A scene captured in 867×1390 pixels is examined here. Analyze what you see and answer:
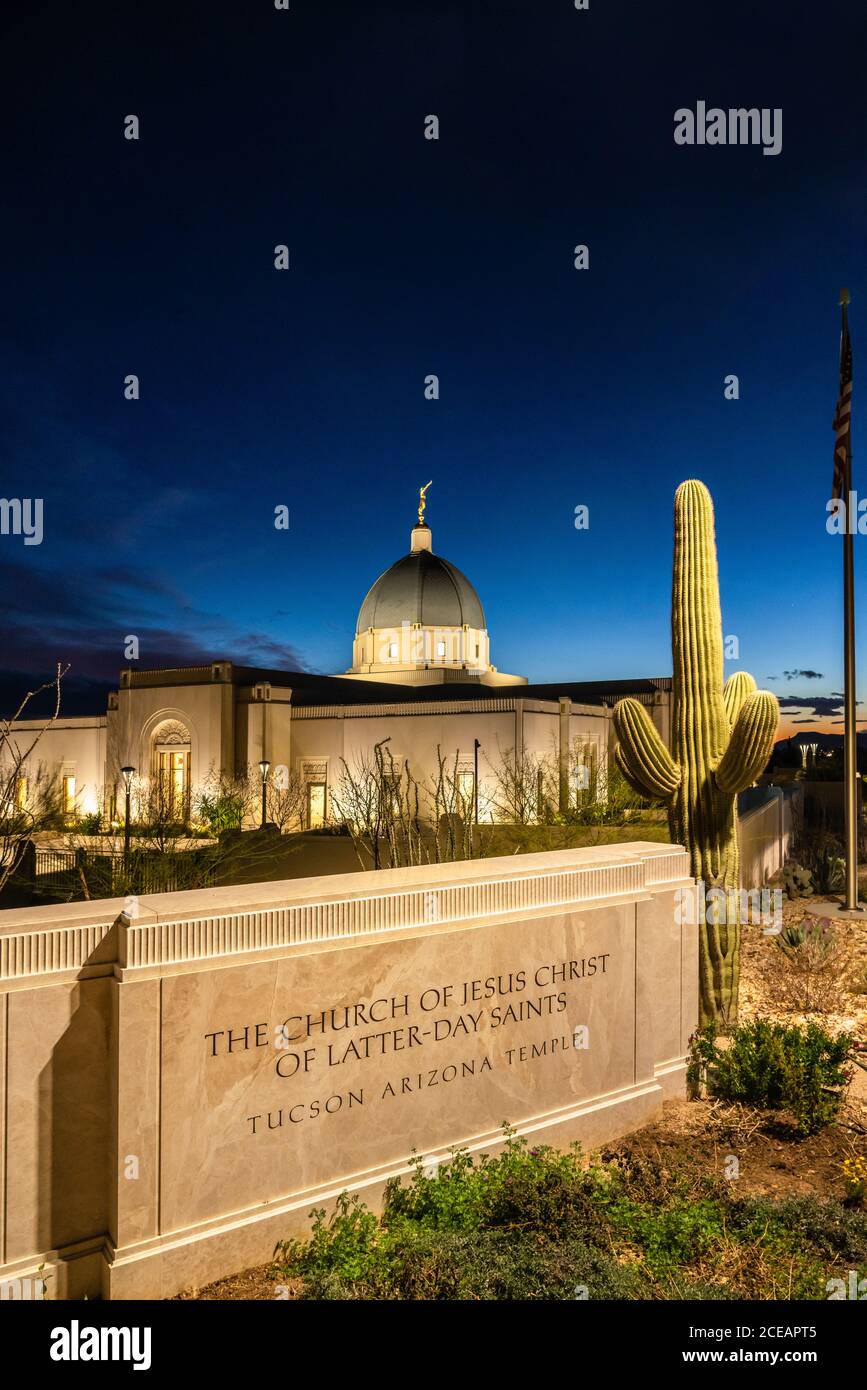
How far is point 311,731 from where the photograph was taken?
108 ft

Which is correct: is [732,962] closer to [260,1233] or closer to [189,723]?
[260,1233]

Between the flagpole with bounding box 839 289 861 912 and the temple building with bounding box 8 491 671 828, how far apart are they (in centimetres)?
1196

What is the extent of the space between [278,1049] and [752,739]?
507cm

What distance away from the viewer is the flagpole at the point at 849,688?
12.5 meters

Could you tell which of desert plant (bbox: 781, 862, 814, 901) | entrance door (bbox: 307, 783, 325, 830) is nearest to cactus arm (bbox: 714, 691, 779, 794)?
desert plant (bbox: 781, 862, 814, 901)

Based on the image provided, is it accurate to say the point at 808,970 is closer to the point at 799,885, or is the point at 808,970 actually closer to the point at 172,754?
the point at 799,885

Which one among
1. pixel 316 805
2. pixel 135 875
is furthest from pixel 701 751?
pixel 316 805

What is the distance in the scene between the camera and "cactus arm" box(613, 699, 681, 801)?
8.35 meters

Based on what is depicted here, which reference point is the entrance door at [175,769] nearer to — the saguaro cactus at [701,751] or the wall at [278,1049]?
the saguaro cactus at [701,751]

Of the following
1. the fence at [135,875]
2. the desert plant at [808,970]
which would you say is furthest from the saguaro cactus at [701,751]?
the fence at [135,875]

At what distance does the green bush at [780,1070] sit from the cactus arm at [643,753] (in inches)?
96.5

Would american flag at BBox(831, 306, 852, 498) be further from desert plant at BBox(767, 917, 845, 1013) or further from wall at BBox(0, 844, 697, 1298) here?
wall at BBox(0, 844, 697, 1298)
